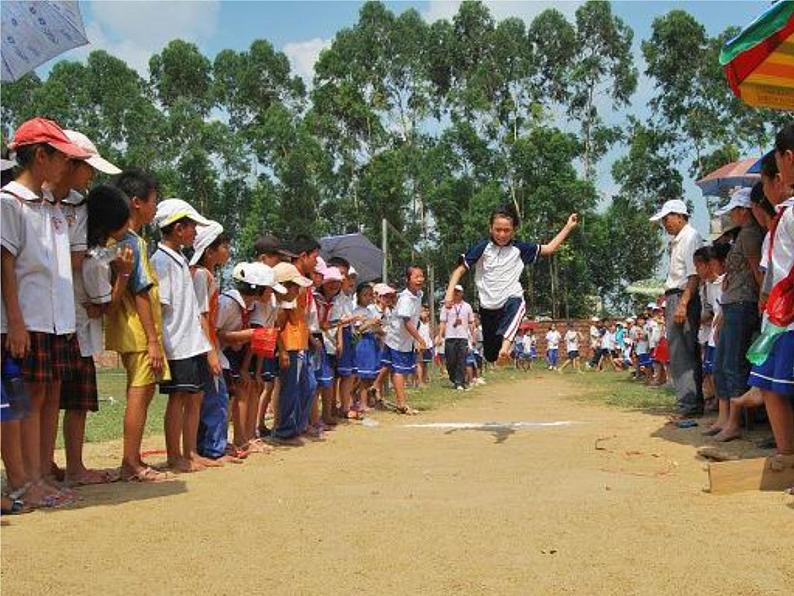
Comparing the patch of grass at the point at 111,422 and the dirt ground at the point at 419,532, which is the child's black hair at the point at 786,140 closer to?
the dirt ground at the point at 419,532

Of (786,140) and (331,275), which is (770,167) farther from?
(331,275)

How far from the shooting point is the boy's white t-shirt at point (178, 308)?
18.6ft

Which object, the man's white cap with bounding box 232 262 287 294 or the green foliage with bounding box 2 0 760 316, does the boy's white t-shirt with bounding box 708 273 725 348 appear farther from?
the green foliage with bounding box 2 0 760 316

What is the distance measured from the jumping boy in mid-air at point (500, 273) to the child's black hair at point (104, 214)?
12.7 feet

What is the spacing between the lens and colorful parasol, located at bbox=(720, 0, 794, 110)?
5.55 metres

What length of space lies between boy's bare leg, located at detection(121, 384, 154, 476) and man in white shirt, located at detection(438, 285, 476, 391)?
1052 cm

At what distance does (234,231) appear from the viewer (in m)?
43.9

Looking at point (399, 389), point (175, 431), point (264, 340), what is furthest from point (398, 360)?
point (175, 431)

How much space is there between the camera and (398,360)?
12.2 metres

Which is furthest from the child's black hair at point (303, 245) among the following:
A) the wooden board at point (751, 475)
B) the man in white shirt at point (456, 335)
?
the man in white shirt at point (456, 335)

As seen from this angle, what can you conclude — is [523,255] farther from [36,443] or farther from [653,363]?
[653,363]

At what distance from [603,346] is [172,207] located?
25073 mm

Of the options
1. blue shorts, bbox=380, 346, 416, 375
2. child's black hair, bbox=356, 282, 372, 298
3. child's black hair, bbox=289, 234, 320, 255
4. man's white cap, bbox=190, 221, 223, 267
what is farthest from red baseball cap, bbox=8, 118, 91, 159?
blue shorts, bbox=380, 346, 416, 375

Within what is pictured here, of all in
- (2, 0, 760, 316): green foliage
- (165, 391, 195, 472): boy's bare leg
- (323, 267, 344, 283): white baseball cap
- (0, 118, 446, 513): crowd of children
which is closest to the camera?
(0, 118, 446, 513): crowd of children
